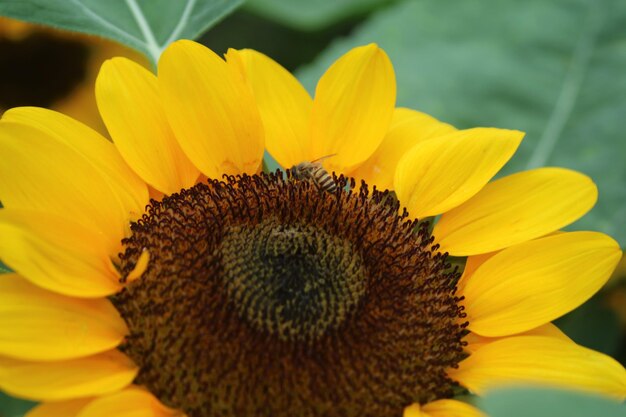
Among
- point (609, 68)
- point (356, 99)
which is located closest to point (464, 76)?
point (609, 68)

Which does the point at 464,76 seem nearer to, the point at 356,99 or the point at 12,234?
the point at 356,99

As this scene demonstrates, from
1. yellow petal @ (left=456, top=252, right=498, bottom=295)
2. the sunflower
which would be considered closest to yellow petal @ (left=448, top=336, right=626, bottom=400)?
the sunflower

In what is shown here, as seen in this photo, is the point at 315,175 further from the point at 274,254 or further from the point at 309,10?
the point at 309,10

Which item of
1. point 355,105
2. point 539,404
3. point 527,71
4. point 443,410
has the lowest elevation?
point 539,404

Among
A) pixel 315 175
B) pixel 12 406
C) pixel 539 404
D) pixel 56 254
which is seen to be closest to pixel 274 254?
pixel 315 175

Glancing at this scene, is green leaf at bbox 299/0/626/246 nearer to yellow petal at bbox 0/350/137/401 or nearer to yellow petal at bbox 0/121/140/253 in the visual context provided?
yellow petal at bbox 0/121/140/253

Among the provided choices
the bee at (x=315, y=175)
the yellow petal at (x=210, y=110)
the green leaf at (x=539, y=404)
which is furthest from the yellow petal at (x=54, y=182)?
the green leaf at (x=539, y=404)
